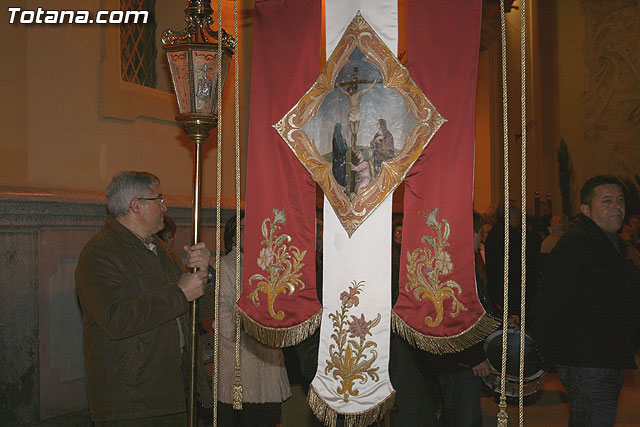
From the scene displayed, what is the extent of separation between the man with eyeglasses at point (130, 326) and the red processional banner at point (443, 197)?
3.40 feet

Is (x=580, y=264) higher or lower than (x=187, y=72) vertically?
lower

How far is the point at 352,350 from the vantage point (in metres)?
2.67

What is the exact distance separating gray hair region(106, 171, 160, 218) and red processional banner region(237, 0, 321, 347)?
0.76 meters

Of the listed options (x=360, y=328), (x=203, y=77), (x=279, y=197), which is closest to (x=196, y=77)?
(x=203, y=77)

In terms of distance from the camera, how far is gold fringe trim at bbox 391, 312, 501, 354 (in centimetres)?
252

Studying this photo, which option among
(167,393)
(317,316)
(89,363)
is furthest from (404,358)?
(89,363)

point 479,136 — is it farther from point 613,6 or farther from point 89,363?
point 89,363

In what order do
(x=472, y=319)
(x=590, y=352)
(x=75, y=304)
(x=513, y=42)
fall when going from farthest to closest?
(x=513, y=42), (x=75, y=304), (x=590, y=352), (x=472, y=319)

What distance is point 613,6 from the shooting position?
14797 mm

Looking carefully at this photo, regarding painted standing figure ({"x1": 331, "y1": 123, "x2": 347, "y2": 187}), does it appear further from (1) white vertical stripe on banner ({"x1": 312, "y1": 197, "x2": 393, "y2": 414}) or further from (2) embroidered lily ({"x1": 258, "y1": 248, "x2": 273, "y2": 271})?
(2) embroidered lily ({"x1": 258, "y1": 248, "x2": 273, "y2": 271})

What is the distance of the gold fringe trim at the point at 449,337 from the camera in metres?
2.52

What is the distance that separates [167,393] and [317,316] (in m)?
0.93

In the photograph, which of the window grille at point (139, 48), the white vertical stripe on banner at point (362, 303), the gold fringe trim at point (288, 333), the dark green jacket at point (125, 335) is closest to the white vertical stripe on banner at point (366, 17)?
the white vertical stripe on banner at point (362, 303)

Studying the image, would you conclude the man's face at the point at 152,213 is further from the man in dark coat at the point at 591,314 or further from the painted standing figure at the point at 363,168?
the man in dark coat at the point at 591,314
